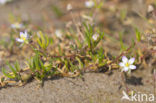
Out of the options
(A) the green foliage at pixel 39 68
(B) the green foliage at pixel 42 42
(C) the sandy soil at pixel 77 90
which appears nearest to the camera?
(C) the sandy soil at pixel 77 90

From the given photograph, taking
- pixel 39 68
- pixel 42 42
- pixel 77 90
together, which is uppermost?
pixel 42 42

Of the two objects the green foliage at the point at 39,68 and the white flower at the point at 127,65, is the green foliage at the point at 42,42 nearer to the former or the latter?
the green foliage at the point at 39,68

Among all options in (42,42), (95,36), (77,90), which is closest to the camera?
(77,90)

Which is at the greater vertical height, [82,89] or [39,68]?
[39,68]

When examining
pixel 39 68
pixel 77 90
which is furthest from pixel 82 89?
pixel 39 68

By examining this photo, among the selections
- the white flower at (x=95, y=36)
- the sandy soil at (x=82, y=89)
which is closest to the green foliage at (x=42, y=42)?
the sandy soil at (x=82, y=89)

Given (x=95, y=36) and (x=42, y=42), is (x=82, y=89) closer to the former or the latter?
(x=95, y=36)

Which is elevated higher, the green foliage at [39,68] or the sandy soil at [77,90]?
the green foliage at [39,68]

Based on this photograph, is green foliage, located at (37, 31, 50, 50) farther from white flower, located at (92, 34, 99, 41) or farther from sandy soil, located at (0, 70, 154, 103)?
white flower, located at (92, 34, 99, 41)

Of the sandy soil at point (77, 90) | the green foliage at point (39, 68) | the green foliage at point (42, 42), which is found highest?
the green foliage at point (42, 42)

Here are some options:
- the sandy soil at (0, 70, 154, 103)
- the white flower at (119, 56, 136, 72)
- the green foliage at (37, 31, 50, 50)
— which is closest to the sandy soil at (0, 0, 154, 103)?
the sandy soil at (0, 70, 154, 103)

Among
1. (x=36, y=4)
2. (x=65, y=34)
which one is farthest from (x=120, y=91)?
(x=36, y=4)
